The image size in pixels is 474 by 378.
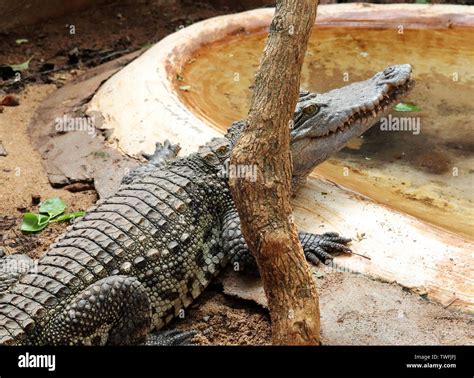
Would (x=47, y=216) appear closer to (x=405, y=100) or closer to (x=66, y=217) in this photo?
(x=66, y=217)

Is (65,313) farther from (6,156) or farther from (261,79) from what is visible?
(6,156)

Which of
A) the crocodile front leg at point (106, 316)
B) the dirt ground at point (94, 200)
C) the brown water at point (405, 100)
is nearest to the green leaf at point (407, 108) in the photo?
the brown water at point (405, 100)

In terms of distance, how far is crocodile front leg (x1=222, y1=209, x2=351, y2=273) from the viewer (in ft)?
15.2

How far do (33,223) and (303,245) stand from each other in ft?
6.87

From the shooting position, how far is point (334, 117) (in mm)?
5191

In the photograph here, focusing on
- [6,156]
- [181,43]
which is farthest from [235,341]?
[181,43]

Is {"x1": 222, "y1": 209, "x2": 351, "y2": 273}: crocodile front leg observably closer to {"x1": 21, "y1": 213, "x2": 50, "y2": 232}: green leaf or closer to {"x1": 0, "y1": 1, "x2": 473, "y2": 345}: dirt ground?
{"x1": 0, "y1": 1, "x2": 473, "y2": 345}: dirt ground

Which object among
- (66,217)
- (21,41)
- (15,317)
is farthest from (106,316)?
(21,41)

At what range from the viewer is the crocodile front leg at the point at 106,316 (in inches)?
154

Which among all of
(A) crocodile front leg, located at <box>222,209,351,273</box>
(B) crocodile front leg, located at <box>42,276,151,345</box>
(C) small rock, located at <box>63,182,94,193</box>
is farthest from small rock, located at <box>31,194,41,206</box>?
(B) crocodile front leg, located at <box>42,276,151,345</box>

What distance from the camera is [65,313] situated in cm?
393

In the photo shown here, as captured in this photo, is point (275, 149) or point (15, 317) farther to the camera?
point (15, 317)

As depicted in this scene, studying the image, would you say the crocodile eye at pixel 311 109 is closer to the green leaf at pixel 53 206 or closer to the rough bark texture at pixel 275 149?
the rough bark texture at pixel 275 149

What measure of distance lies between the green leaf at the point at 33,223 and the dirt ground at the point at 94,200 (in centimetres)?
5
